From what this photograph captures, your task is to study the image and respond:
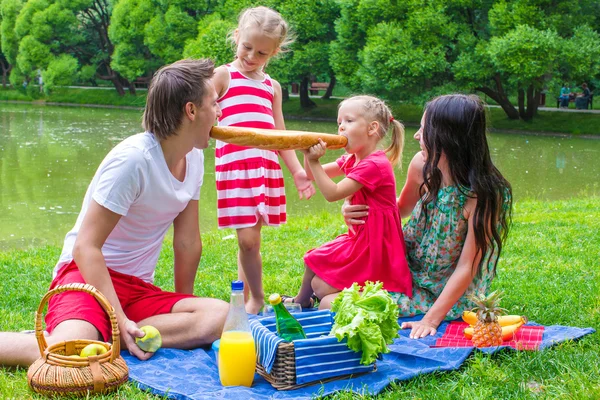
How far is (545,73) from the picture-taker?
22.0 metres

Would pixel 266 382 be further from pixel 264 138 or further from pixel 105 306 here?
pixel 264 138

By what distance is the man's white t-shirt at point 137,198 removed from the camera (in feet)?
10.3

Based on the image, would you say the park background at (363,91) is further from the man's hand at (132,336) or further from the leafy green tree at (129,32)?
the man's hand at (132,336)

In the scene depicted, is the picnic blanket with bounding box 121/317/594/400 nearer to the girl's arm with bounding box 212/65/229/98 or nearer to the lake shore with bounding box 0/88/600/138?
the girl's arm with bounding box 212/65/229/98

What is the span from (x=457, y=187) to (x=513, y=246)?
2333 mm

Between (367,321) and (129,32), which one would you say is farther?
(129,32)

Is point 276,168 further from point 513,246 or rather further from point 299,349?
point 513,246

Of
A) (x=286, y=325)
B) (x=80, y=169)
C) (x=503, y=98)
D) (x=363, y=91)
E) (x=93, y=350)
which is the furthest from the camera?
(x=363, y=91)

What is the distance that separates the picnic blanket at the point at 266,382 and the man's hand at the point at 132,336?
3cm

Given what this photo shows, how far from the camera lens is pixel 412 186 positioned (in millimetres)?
4180

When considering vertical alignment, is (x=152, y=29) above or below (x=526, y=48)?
above

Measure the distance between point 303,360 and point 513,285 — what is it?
2.27m

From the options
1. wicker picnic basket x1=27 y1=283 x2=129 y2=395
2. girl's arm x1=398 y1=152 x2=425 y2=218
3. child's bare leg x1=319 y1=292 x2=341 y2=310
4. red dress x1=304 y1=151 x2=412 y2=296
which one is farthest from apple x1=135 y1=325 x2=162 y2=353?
girl's arm x1=398 y1=152 x2=425 y2=218

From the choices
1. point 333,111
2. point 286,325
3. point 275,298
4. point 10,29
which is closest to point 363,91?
point 333,111
